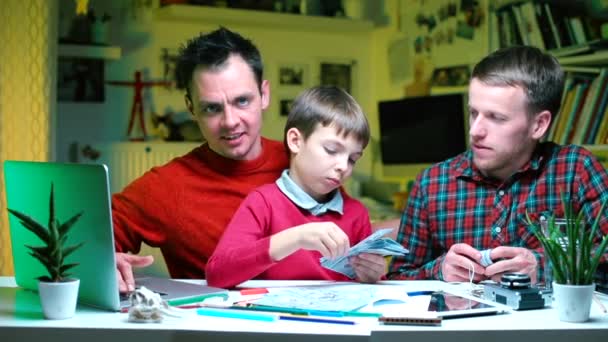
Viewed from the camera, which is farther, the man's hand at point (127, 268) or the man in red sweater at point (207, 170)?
the man in red sweater at point (207, 170)

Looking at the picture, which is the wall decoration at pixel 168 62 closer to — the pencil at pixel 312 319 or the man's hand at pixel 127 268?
the man's hand at pixel 127 268

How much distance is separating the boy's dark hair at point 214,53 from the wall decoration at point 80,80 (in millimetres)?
2591

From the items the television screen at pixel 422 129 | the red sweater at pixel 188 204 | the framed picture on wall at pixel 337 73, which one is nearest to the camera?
the red sweater at pixel 188 204

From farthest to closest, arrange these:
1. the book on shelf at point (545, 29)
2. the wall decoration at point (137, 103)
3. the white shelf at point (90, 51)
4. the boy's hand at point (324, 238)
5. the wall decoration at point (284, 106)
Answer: the wall decoration at point (284, 106)
the wall decoration at point (137, 103)
the white shelf at point (90, 51)
the book on shelf at point (545, 29)
the boy's hand at point (324, 238)

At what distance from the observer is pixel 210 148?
2047mm

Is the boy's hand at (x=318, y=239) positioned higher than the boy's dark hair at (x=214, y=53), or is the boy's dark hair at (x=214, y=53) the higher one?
the boy's dark hair at (x=214, y=53)

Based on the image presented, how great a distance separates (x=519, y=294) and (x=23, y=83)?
231 centimetres

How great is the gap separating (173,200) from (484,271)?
0.79 meters

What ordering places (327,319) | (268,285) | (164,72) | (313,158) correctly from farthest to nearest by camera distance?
(164,72)
(313,158)
(268,285)
(327,319)

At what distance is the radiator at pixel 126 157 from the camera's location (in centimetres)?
444

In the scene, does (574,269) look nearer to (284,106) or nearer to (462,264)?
(462,264)

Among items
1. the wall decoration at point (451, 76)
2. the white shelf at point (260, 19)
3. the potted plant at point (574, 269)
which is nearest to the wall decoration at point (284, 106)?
the white shelf at point (260, 19)

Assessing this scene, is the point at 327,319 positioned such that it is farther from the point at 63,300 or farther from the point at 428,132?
the point at 428,132

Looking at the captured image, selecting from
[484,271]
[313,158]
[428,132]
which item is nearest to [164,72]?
[428,132]
